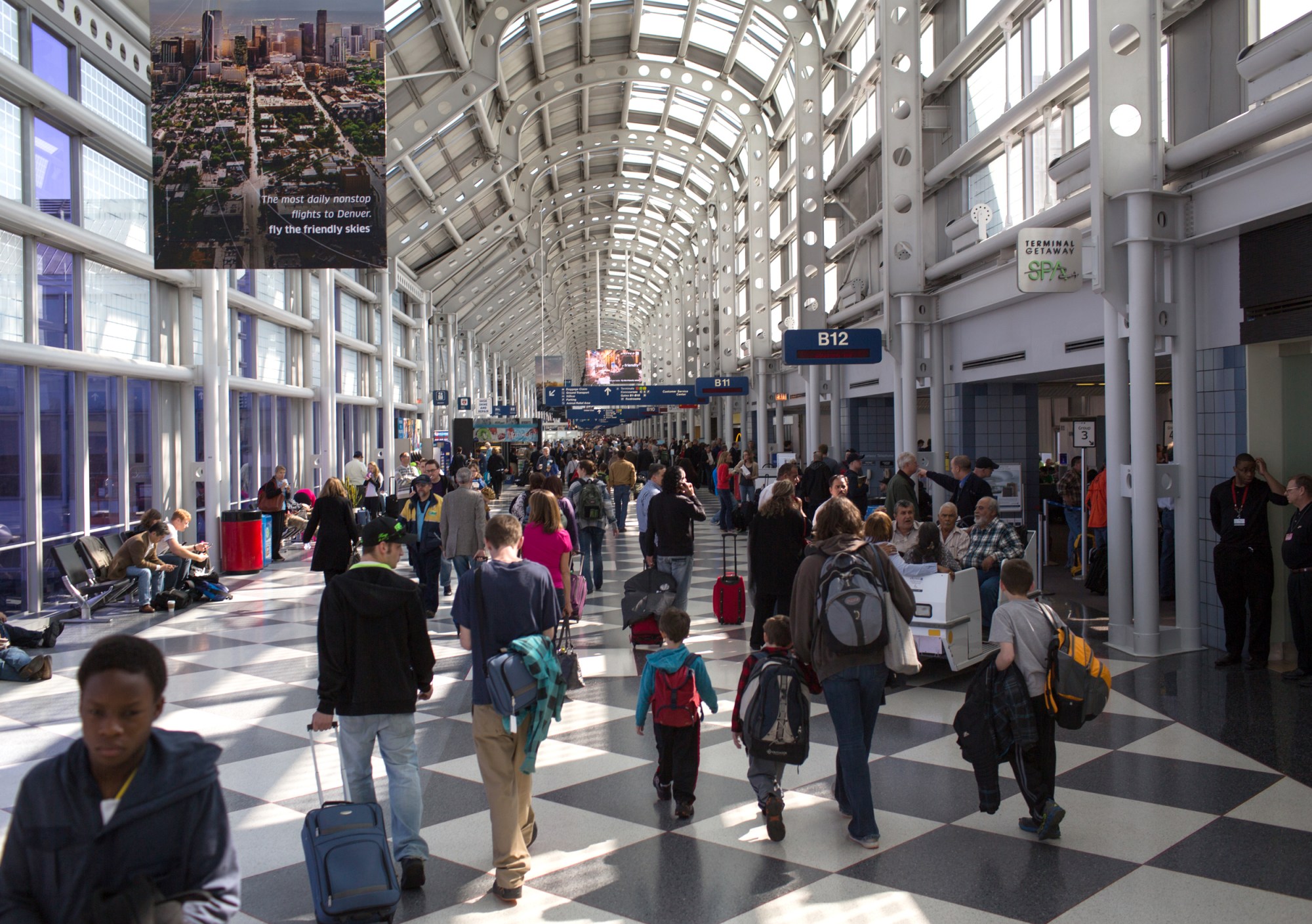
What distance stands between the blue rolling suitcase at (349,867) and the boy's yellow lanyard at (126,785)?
150cm

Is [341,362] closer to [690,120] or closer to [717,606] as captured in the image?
[690,120]

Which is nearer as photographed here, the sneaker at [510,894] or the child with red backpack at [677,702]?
the sneaker at [510,894]

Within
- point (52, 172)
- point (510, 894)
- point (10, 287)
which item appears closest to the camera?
point (510, 894)

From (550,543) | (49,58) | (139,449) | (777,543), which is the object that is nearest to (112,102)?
(49,58)

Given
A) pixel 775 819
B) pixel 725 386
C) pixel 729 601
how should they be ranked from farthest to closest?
pixel 725 386 < pixel 729 601 < pixel 775 819

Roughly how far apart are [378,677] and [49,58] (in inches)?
393

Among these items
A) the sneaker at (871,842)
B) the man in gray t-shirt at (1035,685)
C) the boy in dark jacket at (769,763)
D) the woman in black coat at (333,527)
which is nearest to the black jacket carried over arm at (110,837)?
the boy in dark jacket at (769,763)

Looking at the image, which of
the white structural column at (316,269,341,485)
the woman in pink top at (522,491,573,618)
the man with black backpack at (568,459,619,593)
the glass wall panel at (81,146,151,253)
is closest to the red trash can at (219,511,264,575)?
the glass wall panel at (81,146,151,253)

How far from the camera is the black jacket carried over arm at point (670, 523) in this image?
8.43 meters

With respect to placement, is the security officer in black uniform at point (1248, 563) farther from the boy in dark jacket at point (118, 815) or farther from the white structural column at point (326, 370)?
the white structural column at point (326, 370)

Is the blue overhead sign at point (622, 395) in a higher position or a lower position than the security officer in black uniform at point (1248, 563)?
higher

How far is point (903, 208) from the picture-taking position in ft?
49.9

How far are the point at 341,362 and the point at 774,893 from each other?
79.2 feet

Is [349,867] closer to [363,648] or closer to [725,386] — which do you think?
[363,648]
